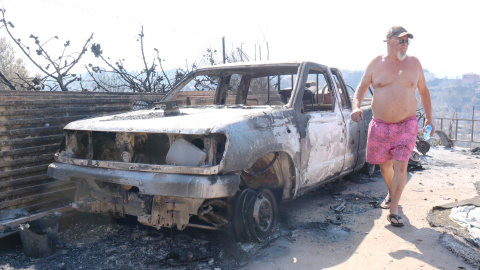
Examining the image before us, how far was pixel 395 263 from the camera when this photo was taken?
9.34 feet

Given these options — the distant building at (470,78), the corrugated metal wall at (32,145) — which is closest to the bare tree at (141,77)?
the corrugated metal wall at (32,145)

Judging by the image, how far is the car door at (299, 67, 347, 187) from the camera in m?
3.69

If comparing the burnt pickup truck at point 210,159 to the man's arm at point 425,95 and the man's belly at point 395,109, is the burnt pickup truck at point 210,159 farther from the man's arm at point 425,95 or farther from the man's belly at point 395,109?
the man's arm at point 425,95

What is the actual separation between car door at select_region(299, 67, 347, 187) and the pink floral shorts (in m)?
0.42

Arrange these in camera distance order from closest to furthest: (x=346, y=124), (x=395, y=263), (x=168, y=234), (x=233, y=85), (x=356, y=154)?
(x=395, y=263)
(x=168, y=234)
(x=346, y=124)
(x=356, y=154)
(x=233, y=85)

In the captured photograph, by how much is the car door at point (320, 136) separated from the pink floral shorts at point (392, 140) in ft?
1.39

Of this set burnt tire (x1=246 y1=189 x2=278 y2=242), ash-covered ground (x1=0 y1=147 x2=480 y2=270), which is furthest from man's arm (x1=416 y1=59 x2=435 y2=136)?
burnt tire (x1=246 y1=189 x2=278 y2=242)

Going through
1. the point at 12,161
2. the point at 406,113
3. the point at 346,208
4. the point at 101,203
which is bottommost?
the point at 346,208

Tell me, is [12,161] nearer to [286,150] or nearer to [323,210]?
[286,150]

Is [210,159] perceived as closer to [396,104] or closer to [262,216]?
[262,216]

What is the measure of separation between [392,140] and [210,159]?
209 cm

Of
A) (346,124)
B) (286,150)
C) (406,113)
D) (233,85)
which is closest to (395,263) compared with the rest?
(286,150)

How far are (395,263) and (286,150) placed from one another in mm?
1264

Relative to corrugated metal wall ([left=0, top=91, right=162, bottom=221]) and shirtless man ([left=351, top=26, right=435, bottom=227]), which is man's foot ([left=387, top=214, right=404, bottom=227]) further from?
corrugated metal wall ([left=0, top=91, right=162, bottom=221])
